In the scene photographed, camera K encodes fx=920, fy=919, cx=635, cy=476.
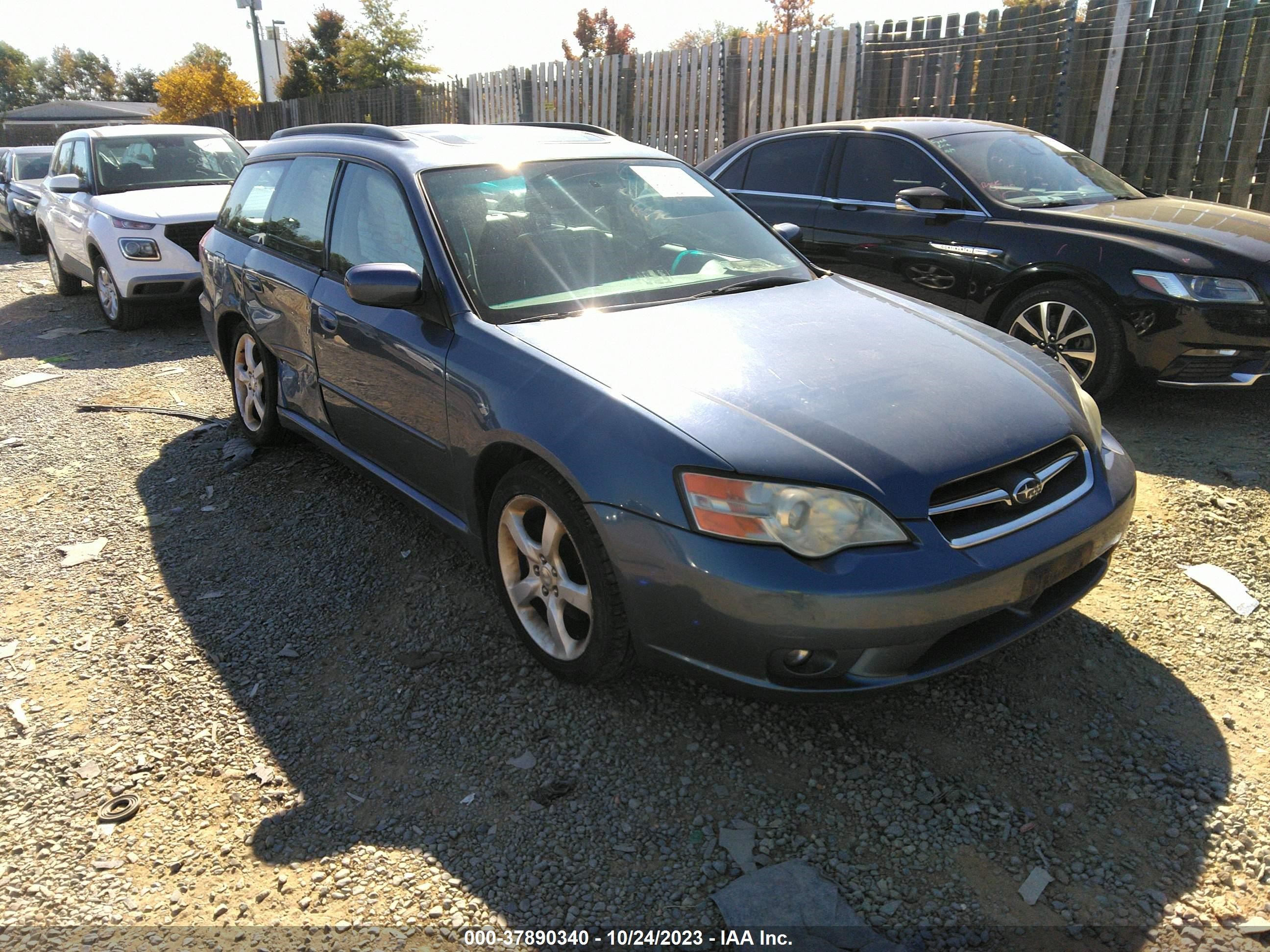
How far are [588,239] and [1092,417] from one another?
6.40 ft

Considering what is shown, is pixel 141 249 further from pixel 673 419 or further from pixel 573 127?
pixel 673 419

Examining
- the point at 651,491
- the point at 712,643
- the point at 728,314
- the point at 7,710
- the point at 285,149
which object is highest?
the point at 285,149

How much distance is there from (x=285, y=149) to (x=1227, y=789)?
4925mm

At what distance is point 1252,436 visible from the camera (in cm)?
496

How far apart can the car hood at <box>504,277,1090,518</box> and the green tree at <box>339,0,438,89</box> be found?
104 feet

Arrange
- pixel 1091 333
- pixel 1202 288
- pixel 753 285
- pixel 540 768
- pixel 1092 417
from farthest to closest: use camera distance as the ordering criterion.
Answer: pixel 1091 333, pixel 1202 288, pixel 753 285, pixel 1092 417, pixel 540 768

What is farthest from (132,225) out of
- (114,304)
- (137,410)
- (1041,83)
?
(1041,83)

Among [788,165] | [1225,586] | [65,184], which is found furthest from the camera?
[65,184]

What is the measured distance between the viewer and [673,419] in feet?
8.59

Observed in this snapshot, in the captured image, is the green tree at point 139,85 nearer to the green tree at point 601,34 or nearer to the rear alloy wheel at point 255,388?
the green tree at point 601,34

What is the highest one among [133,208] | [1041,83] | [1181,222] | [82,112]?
[82,112]

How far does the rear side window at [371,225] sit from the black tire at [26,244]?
530 inches

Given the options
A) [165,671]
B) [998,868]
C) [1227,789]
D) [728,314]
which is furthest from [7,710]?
[1227,789]

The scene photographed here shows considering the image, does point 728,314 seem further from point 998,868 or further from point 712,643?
point 998,868
